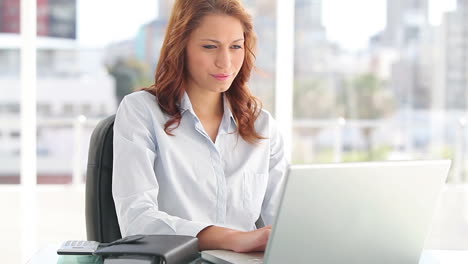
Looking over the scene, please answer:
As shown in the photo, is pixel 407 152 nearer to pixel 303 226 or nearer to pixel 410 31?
pixel 410 31

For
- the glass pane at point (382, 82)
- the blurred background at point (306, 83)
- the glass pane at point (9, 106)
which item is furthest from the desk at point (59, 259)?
the glass pane at point (382, 82)

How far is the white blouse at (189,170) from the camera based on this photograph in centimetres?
171

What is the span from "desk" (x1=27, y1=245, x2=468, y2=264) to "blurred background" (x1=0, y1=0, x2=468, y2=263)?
3112 millimetres

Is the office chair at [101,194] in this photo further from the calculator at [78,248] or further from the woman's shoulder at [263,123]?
the woman's shoulder at [263,123]

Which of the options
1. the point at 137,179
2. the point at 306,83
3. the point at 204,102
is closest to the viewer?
the point at 137,179

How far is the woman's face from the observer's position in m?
1.79

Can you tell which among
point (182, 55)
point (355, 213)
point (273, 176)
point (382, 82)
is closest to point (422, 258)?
point (355, 213)

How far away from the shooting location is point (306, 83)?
571cm

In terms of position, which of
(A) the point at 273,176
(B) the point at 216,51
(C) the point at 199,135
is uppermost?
(B) the point at 216,51

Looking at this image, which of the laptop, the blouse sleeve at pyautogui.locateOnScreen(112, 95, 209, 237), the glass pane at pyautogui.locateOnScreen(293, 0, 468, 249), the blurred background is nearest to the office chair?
the blouse sleeve at pyautogui.locateOnScreen(112, 95, 209, 237)

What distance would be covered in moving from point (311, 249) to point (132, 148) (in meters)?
0.64

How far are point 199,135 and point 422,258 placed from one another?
627mm

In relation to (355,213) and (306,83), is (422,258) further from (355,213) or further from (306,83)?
(306,83)

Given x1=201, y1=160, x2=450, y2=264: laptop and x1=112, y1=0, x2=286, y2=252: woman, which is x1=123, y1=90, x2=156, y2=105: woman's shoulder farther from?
x1=201, y1=160, x2=450, y2=264: laptop
